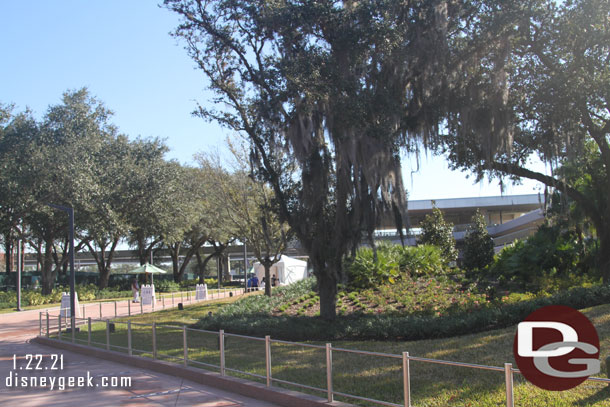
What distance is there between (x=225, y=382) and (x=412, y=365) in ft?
10.8

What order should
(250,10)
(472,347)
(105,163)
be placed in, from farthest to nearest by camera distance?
(105,163), (250,10), (472,347)

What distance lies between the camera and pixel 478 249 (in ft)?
97.1

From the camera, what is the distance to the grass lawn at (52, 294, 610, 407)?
7387mm

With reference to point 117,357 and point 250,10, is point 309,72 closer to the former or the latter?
point 250,10

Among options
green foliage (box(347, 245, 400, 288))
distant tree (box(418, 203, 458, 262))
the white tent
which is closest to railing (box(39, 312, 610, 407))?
green foliage (box(347, 245, 400, 288))

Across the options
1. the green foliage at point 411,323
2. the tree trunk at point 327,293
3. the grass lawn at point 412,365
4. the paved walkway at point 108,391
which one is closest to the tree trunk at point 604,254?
the green foliage at point 411,323

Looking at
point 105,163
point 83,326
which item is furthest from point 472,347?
point 105,163

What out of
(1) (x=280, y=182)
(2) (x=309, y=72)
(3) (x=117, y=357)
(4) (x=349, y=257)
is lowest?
(3) (x=117, y=357)

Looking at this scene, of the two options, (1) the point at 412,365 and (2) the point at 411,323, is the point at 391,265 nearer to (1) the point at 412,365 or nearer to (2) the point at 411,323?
(2) the point at 411,323

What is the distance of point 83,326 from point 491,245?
2131cm

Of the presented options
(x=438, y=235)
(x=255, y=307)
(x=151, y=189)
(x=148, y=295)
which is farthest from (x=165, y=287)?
Answer: (x=255, y=307)

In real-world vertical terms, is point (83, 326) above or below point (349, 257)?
below

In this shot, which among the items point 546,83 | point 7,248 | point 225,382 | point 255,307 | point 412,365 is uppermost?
point 546,83

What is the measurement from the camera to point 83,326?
17219 millimetres
